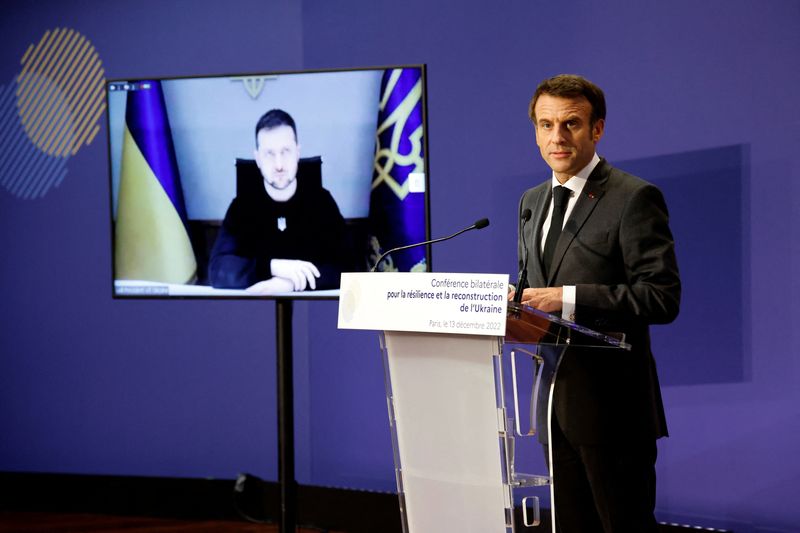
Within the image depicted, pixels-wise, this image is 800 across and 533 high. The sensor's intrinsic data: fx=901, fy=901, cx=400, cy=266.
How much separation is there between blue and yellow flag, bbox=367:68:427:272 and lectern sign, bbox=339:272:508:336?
1.25 meters

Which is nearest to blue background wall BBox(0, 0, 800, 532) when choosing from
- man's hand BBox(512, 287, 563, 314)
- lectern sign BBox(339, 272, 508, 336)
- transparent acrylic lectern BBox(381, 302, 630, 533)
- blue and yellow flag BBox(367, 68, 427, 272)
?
blue and yellow flag BBox(367, 68, 427, 272)

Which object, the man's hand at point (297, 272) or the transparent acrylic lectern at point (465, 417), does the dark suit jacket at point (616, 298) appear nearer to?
the transparent acrylic lectern at point (465, 417)

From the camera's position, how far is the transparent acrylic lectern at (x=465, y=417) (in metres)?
2.06

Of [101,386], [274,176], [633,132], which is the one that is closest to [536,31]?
[633,132]

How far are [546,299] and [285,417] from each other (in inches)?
61.2

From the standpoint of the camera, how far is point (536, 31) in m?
3.79

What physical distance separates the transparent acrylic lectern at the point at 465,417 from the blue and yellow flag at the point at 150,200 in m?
1.69

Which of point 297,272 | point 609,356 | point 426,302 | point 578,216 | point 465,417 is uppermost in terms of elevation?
point 578,216

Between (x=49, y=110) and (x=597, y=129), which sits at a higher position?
(x=49, y=110)

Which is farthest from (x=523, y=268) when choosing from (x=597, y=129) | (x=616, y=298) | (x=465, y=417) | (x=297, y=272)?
(x=297, y=272)

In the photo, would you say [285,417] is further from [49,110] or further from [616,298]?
[49,110]

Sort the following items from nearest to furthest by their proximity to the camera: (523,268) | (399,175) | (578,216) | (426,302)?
(426,302) < (523,268) < (578,216) < (399,175)

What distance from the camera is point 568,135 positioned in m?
2.56

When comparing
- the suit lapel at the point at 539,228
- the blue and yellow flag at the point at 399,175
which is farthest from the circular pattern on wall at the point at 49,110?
the suit lapel at the point at 539,228
